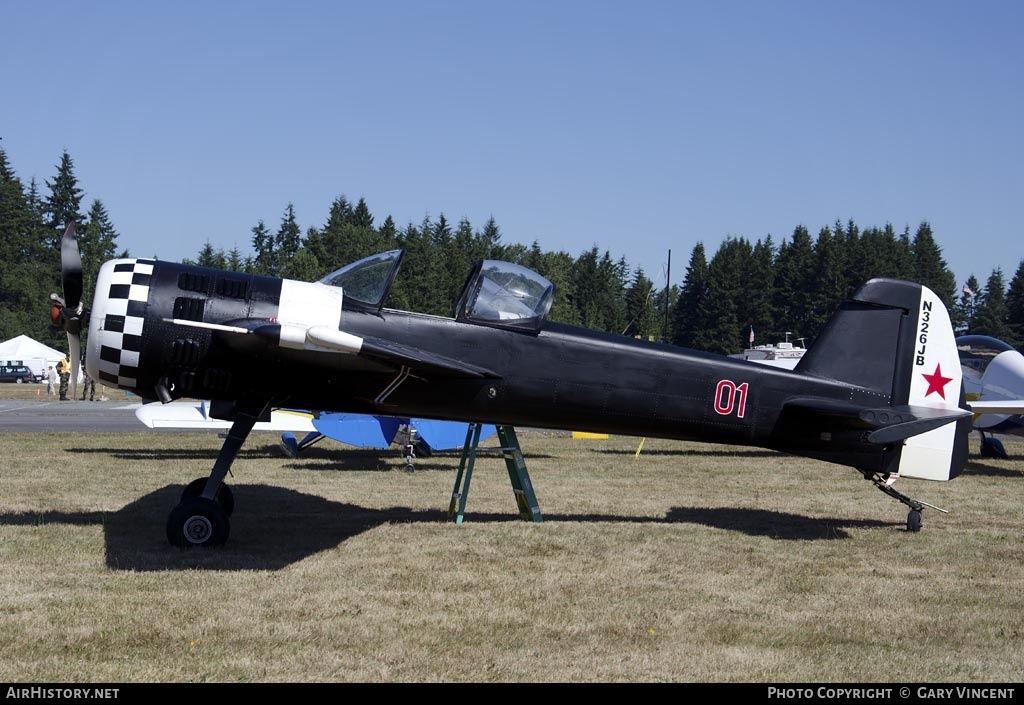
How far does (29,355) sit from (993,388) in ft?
210

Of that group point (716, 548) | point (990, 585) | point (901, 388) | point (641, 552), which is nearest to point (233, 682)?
point (641, 552)

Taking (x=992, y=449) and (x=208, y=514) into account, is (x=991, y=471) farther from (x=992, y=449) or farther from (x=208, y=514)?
(x=208, y=514)

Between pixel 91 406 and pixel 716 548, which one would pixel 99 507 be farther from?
pixel 91 406

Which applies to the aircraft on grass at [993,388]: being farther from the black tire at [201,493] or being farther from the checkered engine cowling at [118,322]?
the checkered engine cowling at [118,322]

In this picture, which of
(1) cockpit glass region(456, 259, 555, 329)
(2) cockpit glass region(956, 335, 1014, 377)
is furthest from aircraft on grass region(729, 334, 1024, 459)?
(1) cockpit glass region(456, 259, 555, 329)

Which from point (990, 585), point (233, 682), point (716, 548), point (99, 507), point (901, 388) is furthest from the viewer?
point (99, 507)

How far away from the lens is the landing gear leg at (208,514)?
884 centimetres

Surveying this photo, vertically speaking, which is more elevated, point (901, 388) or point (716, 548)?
point (901, 388)

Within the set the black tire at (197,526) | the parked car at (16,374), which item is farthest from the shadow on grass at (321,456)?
the parked car at (16,374)

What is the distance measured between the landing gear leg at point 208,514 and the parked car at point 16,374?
6299 cm

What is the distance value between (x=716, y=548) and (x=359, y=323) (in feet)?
14.0

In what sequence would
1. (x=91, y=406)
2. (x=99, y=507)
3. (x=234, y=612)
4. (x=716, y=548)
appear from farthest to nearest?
1. (x=91, y=406)
2. (x=99, y=507)
3. (x=716, y=548)
4. (x=234, y=612)

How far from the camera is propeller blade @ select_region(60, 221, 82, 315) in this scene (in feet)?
29.4

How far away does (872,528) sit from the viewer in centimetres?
1090
